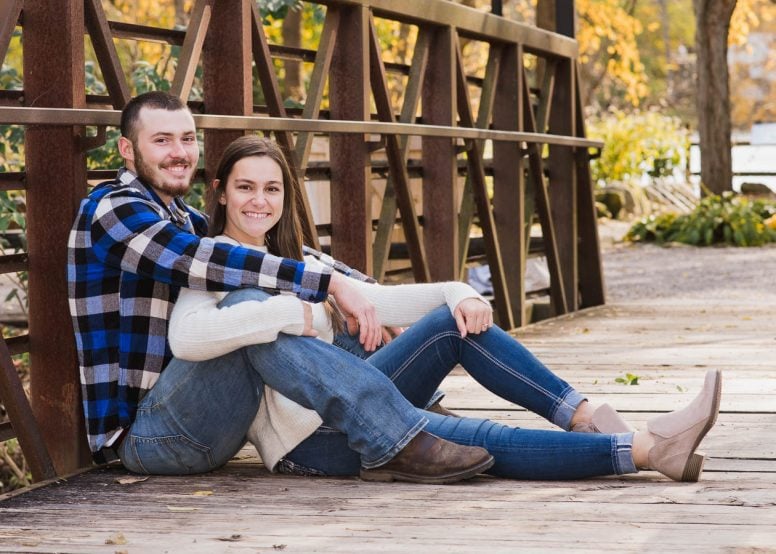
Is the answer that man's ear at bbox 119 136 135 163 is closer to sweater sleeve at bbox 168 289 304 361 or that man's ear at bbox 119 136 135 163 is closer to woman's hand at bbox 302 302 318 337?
sweater sleeve at bbox 168 289 304 361

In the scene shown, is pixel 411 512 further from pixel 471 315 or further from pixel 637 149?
pixel 637 149

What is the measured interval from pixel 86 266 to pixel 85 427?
1.95ft

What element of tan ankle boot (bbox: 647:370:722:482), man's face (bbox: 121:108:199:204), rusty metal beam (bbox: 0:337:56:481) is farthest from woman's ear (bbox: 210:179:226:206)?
tan ankle boot (bbox: 647:370:722:482)

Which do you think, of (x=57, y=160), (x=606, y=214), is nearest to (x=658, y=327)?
(x=57, y=160)

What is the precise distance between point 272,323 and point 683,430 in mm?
1121

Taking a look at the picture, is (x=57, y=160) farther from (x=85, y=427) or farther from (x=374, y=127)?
(x=374, y=127)

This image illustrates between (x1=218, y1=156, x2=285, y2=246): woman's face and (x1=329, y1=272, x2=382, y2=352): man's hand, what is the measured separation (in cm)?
27

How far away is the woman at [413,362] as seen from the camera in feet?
12.2

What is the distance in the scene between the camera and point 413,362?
162 inches

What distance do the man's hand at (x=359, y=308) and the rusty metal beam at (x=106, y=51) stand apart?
98cm

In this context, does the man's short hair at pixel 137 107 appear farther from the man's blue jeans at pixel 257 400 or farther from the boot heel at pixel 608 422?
the boot heel at pixel 608 422

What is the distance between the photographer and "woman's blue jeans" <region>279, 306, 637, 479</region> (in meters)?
3.77

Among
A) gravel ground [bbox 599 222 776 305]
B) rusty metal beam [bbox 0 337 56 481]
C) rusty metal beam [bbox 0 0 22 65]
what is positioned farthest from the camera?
gravel ground [bbox 599 222 776 305]

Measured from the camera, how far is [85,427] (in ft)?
14.1
